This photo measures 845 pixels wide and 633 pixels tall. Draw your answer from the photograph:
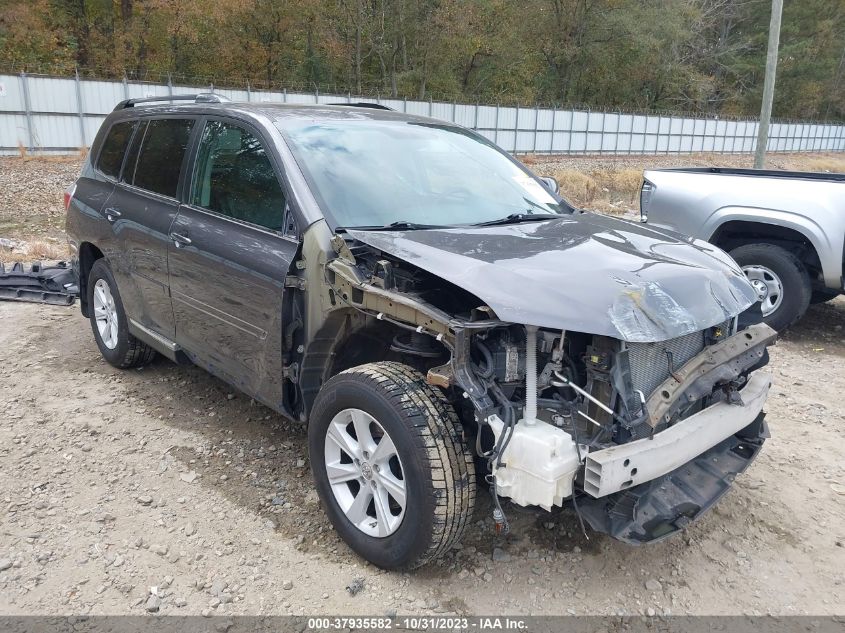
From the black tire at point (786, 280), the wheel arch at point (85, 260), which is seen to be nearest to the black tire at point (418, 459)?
the wheel arch at point (85, 260)

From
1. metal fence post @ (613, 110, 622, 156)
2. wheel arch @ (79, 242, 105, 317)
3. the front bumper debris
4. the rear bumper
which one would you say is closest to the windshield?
the rear bumper

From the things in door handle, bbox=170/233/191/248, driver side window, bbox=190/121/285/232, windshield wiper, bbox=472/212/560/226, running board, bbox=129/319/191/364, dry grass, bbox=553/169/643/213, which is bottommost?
dry grass, bbox=553/169/643/213

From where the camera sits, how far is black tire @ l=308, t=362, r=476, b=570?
2598mm

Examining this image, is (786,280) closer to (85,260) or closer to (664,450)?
(664,450)

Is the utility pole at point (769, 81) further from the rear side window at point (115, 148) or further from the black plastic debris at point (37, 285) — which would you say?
the black plastic debris at point (37, 285)

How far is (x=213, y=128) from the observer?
3.90 metres

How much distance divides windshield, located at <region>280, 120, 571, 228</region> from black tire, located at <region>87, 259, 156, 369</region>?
6.94ft

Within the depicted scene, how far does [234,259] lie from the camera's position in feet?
11.4

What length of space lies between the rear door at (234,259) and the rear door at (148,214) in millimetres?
175

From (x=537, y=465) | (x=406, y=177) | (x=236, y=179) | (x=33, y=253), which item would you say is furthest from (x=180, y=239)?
(x=33, y=253)

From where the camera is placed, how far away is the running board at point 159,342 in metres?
4.20

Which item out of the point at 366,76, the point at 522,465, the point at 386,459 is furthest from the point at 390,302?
the point at 366,76

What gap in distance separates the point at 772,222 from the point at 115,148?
5.44 m

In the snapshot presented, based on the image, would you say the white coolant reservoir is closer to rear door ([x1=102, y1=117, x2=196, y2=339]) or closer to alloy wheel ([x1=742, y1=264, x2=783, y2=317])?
rear door ([x1=102, y1=117, x2=196, y2=339])
